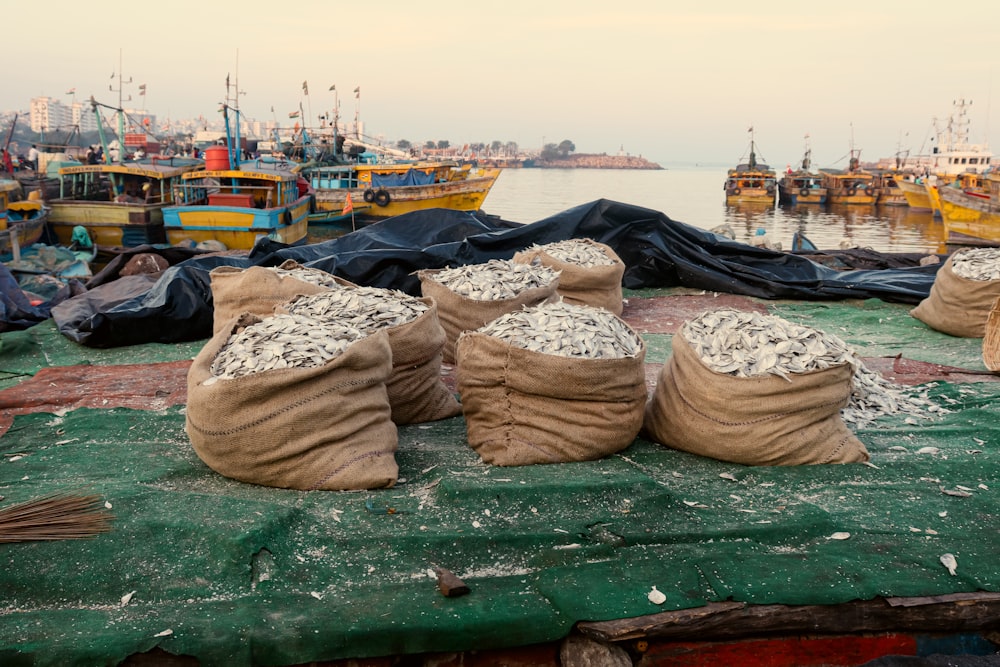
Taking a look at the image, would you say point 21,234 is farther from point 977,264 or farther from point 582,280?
point 977,264

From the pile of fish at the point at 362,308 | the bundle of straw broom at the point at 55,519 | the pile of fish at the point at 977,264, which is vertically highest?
the pile of fish at the point at 977,264

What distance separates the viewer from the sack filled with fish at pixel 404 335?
3.47m

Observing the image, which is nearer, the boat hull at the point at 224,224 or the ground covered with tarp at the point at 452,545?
the ground covered with tarp at the point at 452,545

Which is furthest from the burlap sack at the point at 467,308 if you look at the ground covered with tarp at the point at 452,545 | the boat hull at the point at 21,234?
the boat hull at the point at 21,234

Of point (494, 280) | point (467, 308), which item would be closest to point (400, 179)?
point (494, 280)

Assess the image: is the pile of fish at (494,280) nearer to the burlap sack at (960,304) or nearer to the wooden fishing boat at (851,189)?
the burlap sack at (960,304)

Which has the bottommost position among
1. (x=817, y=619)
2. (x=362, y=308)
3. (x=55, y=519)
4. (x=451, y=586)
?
(x=817, y=619)

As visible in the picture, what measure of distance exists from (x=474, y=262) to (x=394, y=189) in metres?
14.9

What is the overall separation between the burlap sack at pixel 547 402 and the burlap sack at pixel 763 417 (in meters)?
0.22

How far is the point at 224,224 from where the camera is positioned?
14.4m

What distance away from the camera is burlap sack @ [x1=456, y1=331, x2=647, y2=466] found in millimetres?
3047

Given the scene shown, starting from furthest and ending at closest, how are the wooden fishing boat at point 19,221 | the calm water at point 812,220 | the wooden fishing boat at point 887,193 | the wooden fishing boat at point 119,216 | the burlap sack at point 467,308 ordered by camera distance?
the wooden fishing boat at point 887,193 < the calm water at point 812,220 < the wooden fishing boat at point 119,216 < the wooden fishing boat at point 19,221 < the burlap sack at point 467,308

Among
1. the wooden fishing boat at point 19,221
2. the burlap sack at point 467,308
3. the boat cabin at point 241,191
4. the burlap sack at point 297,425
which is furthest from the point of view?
the boat cabin at point 241,191

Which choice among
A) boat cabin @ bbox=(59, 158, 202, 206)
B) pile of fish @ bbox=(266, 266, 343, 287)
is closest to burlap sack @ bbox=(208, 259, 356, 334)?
pile of fish @ bbox=(266, 266, 343, 287)
